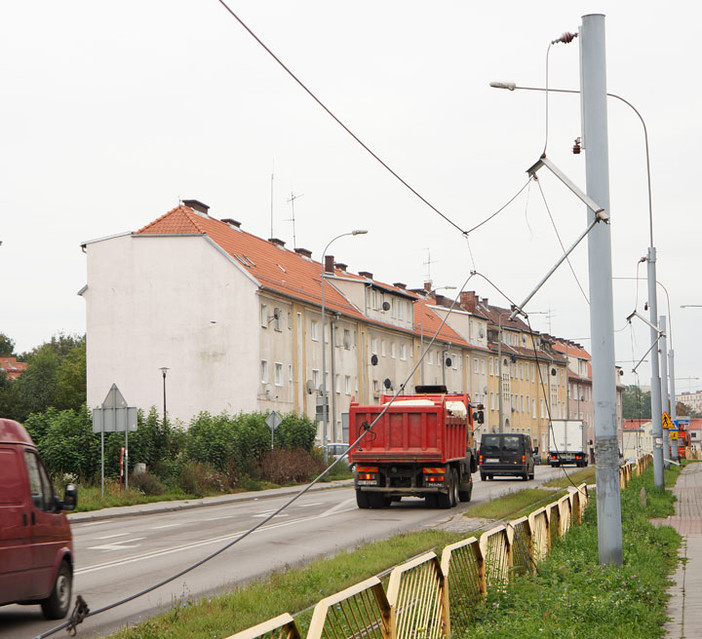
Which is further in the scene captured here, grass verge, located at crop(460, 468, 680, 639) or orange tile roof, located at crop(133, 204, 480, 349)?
orange tile roof, located at crop(133, 204, 480, 349)

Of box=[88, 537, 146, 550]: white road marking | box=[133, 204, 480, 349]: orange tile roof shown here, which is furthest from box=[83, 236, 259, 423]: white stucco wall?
box=[88, 537, 146, 550]: white road marking

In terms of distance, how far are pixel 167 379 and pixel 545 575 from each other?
42976mm

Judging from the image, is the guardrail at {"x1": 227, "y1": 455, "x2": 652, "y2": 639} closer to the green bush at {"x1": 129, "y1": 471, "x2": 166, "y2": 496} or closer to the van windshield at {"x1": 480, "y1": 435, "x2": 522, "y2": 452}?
the green bush at {"x1": 129, "y1": 471, "x2": 166, "y2": 496}

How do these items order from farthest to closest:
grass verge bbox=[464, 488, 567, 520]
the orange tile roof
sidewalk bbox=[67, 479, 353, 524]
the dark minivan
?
the orange tile roof
the dark minivan
sidewalk bbox=[67, 479, 353, 524]
grass verge bbox=[464, 488, 567, 520]

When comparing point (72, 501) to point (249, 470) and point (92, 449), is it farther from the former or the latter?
point (249, 470)

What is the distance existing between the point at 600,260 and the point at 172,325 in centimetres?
4269

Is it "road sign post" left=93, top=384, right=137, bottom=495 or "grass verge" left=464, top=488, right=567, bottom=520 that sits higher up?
"road sign post" left=93, top=384, right=137, bottom=495

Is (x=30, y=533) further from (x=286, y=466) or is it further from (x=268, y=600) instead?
(x=286, y=466)

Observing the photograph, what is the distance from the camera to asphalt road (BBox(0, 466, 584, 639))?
11.5 m

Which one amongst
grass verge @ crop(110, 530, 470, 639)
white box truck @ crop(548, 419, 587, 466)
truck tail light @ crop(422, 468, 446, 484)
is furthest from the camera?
white box truck @ crop(548, 419, 587, 466)

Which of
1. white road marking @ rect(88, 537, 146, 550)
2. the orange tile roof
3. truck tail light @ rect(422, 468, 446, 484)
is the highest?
the orange tile roof

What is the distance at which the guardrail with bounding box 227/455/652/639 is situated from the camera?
507cm

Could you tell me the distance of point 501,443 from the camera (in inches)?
1818

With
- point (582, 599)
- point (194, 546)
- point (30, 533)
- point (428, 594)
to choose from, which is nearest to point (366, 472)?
point (194, 546)
